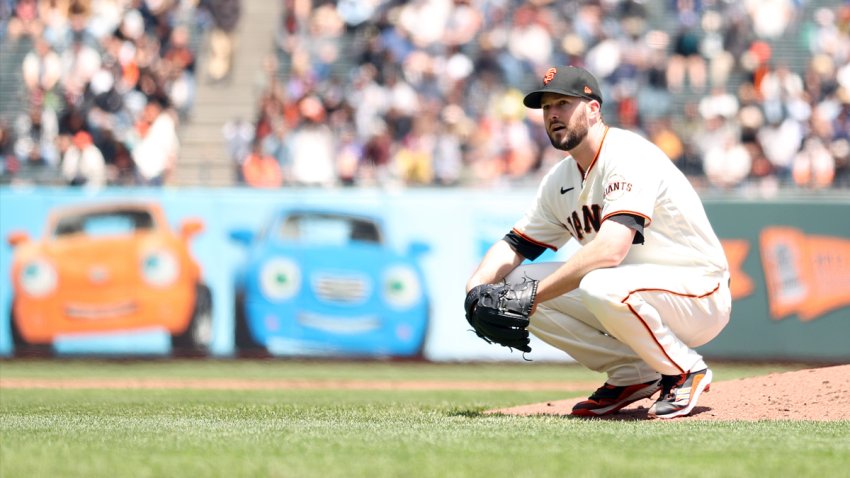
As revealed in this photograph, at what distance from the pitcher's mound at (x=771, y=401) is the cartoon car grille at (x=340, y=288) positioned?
636cm

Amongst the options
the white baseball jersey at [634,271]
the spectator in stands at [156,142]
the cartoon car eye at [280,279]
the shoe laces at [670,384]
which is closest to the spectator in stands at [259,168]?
the spectator in stands at [156,142]

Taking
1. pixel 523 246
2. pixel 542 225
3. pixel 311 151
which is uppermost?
pixel 311 151

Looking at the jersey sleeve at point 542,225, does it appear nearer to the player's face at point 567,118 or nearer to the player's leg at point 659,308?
the player's face at point 567,118

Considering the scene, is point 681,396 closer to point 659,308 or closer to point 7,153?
point 659,308

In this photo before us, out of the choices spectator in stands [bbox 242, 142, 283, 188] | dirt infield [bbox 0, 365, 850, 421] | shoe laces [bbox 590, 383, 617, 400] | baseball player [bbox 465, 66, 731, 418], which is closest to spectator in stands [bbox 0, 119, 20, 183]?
spectator in stands [bbox 242, 142, 283, 188]

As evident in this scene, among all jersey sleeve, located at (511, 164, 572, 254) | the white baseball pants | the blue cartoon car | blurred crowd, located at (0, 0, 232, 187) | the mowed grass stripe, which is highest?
blurred crowd, located at (0, 0, 232, 187)

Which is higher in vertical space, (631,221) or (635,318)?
(631,221)

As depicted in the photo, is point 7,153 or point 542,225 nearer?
point 542,225

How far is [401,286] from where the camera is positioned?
47.0 ft

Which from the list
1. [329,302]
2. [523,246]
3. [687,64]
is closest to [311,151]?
[329,302]

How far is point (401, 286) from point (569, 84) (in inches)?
312

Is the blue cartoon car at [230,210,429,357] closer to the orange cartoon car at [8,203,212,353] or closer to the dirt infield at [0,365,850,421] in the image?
the orange cartoon car at [8,203,212,353]

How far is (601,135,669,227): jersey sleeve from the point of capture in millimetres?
6426

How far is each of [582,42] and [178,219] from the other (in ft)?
24.9
